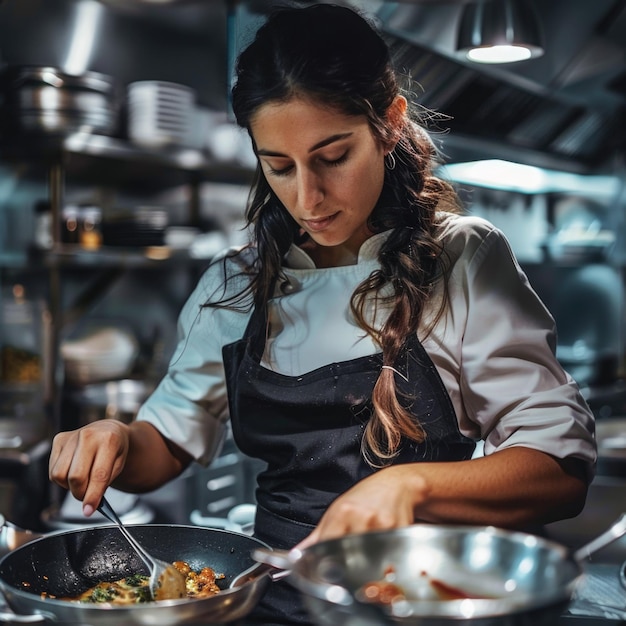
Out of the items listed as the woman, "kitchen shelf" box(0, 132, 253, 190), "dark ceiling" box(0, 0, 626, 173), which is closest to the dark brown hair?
the woman

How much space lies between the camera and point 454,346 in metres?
1.57

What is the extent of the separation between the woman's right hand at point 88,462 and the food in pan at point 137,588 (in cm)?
15

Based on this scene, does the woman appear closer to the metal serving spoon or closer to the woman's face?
the woman's face

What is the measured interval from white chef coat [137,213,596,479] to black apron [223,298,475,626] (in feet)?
0.11

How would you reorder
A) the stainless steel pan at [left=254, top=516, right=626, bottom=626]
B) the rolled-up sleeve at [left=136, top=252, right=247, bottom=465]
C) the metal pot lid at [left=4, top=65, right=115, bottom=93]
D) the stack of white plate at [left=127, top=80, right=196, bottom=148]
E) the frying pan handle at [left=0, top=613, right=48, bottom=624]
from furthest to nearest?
the stack of white plate at [left=127, top=80, right=196, bottom=148]
the metal pot lid at [left=4, top=65, right=115, bottom=93]
the rolled-up sleeve at [left=136, top=252, right=247, bottom=465]
the frying pan handle at [left=0, top=613, right=48, bottom=624]
the stainless steel pan at [left=254, top=516, right=626, bottom=626]

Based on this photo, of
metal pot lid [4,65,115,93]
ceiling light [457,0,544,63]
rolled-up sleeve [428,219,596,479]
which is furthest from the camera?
metal pot lid [4,65,115,93]

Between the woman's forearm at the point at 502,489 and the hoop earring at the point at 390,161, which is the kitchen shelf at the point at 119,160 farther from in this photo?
the woman's forearm at the point at 502,489

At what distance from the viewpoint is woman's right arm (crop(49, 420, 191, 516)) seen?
1.44 metres

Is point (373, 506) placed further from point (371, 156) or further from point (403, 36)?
point (403, 36)

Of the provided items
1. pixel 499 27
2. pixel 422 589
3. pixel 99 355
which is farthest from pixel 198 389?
pixel 99 355

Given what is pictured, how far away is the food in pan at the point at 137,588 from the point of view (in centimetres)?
120

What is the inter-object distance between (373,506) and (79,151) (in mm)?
2852

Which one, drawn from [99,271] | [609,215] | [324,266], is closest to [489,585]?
[324,266]

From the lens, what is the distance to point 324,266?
179cm
